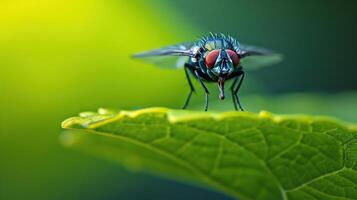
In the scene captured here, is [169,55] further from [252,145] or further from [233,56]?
[252,145]

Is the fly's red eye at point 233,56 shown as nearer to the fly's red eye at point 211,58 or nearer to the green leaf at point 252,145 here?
the fly's red eye at point 211,58

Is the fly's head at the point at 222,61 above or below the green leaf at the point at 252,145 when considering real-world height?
above

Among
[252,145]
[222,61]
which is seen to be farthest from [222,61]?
[252,145]

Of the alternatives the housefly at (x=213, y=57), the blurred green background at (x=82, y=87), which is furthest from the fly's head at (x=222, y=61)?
the blurred green background at (x=82, y=87)

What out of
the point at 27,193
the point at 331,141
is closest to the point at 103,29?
the point at 27,193

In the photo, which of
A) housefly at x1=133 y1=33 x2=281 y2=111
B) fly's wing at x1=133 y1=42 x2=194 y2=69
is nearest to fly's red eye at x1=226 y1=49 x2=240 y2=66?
housefly at x1=133 y1=33 x2=281 y2=111
